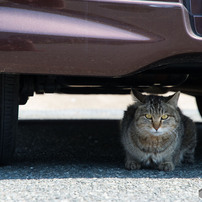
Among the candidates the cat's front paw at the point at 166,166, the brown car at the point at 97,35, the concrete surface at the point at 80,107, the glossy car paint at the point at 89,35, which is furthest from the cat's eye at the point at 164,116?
the concrete surface at the point at 80,107

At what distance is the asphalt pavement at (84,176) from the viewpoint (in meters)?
2.39

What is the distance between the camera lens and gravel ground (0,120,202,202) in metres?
2.39

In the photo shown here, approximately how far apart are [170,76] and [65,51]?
1452 mm

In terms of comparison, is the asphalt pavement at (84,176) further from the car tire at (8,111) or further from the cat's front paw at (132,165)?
the car tire at (8,111)

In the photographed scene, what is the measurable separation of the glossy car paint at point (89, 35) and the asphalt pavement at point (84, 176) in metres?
0.74

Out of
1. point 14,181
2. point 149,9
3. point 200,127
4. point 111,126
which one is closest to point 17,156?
point 14,181

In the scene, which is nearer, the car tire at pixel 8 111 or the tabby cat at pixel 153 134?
the car tire at pixel 8 111

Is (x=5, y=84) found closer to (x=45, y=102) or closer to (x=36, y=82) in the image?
(x=36, y=82)

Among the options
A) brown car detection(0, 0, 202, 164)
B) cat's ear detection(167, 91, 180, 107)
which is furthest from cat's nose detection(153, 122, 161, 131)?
brown car detection(0, 0, 202, 164)

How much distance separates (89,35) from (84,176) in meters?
0.98

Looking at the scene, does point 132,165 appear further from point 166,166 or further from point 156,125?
point 156,125

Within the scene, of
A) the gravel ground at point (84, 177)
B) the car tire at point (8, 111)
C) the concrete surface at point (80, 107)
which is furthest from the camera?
the concrete surface at point (80, 107)

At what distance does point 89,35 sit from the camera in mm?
2531

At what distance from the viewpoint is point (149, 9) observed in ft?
8.43
